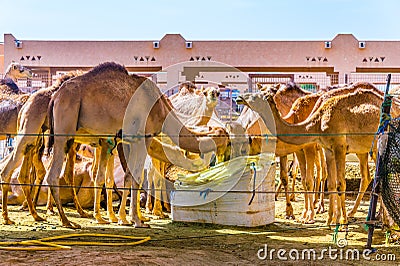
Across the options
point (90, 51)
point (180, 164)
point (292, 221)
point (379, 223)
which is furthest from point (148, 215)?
point (90, 51)

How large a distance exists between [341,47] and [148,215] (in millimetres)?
22491

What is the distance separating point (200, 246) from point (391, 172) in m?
2.44

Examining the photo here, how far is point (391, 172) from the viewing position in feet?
21.9

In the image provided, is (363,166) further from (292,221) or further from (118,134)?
(118,134)

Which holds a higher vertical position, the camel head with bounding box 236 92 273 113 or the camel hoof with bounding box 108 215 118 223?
the camel head with bounding box 236 92 273 113

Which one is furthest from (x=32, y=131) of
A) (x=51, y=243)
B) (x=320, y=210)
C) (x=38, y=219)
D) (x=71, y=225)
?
(x=320, y=210)

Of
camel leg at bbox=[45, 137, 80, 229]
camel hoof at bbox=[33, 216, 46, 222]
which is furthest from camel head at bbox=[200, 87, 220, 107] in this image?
camel hoof at bbox=[33, 216, 46, 222]

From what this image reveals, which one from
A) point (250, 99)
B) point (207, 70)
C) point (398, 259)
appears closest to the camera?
point (398, 259)

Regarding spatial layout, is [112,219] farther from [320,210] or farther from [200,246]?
[320,210]

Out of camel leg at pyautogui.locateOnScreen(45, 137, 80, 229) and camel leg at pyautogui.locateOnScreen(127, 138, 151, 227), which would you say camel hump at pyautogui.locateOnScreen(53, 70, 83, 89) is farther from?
camel leg at pyautogui.locateOnScreen(127, 138, 151, 227)

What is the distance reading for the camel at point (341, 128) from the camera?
28.2 feet

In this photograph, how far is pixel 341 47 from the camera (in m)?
30.6

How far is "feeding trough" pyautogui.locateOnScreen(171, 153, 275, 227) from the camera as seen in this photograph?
892 centimetres

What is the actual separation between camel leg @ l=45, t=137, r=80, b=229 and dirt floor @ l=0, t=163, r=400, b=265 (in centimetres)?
20
